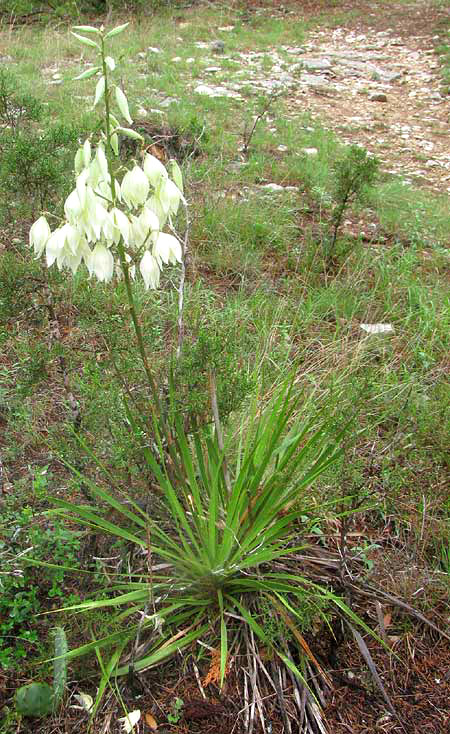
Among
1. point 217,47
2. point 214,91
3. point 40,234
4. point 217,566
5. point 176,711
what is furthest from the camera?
point 217,47

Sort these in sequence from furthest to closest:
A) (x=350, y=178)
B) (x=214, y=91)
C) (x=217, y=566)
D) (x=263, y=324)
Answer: (x=214, y=91) < (x=350, y=178) < (x=263, y=324) < (x=217, y=566)

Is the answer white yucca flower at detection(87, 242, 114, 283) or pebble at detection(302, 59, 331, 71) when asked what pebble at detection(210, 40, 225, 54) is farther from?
white yucca flower at detection(87, 242, 114, 283)

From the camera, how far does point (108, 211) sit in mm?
1651

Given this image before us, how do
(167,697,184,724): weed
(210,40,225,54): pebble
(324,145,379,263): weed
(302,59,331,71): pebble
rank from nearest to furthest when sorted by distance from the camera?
(167,697,184,724): weed
(324,145,379,263): weed
(302,59,331,71): pebble
(210,40,225,54): pebble

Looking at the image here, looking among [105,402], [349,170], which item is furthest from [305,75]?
[105,402]

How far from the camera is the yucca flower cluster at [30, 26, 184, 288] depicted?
1.56 m

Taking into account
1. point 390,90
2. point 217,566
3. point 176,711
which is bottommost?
point 176,711

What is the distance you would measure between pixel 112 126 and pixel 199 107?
5.39m

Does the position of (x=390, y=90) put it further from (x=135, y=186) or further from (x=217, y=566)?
(x=217, y=566)

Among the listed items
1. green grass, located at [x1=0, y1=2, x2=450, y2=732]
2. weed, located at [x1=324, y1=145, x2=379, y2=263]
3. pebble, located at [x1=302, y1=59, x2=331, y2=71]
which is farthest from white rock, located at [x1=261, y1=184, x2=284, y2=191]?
pebble, located at [x1=302, y1=59, x2=331, y2=71]

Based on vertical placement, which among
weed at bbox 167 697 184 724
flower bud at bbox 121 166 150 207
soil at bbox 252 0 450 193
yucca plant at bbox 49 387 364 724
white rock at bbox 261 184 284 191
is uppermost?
flower bud at bbox 121 166 150 207

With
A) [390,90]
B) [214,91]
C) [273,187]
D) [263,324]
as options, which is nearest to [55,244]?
[263,324]

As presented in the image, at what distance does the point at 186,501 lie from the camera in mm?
2197

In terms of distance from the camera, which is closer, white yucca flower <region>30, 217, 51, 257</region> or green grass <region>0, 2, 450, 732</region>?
white yucca flower <region>30, 217, 51, 257</region>
